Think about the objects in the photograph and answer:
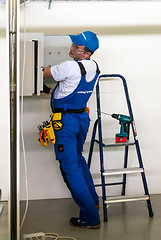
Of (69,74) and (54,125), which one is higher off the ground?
(69,74)

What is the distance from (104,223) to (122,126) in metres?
0.94

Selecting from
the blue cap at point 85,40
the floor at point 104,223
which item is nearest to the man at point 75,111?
the blue cap at point 85,40

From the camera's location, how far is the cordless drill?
13.4ft

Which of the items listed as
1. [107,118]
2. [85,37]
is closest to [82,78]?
[85,37]

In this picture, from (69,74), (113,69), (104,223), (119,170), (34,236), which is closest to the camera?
(34,236)

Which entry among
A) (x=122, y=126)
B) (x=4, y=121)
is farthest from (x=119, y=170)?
(x=4, y=121)

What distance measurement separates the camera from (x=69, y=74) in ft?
11.9

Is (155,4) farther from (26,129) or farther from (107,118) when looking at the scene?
(26,129)

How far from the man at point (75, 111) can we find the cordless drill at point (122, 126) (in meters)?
0.45

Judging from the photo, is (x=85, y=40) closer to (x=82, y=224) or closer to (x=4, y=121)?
(x=4, y=121)

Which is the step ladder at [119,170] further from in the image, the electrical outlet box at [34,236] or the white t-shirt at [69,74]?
the electrical outlet box at [34,236]

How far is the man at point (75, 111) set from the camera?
3.70 meters

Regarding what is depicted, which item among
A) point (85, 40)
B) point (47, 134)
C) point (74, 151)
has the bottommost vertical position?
point (74, 151)

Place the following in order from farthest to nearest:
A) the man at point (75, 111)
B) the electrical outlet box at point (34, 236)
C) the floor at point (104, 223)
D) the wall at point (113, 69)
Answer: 1. the wall at point (113, 69)
2. the man at point (75, 111)
3. the floor at point (104, 223)
4. the electrical outlet box at point (34, 236)
